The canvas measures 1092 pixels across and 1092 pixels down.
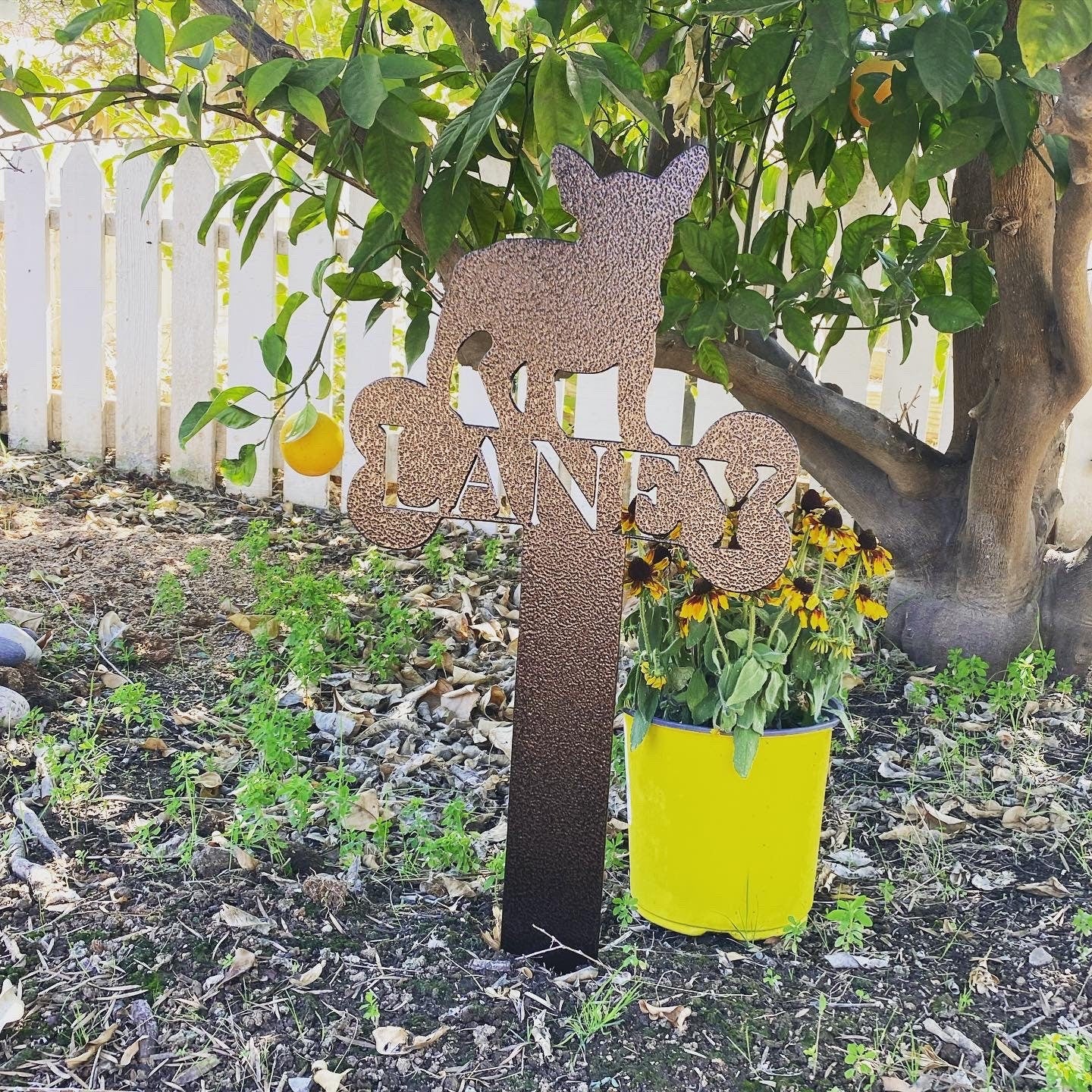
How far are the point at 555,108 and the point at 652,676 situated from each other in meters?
0.80

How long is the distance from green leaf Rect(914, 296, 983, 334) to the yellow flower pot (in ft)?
2.02

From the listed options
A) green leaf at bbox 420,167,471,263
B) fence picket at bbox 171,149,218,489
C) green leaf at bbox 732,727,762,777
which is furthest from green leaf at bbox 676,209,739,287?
fence picket at bbox 171,149,218,489

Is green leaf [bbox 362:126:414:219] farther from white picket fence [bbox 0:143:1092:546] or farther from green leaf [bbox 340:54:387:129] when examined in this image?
white picket fence [bbox 0:143:1092:546]

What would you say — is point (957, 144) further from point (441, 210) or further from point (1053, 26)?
point (441, 210)

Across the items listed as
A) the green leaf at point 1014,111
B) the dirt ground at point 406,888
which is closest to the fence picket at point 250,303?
the dirt ground at point 406,888

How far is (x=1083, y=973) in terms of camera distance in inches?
69.7

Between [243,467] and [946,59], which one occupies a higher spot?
[946,59]

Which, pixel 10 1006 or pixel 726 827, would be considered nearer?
pixel 10 1006

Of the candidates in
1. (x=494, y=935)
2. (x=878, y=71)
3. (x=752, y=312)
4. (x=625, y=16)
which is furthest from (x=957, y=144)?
(x=494, y=935)

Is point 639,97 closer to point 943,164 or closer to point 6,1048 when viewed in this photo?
point 943,164

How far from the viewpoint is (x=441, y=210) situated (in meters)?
1.63

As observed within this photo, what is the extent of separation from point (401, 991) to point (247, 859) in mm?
410

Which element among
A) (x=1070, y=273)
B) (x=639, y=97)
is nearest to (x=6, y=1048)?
(x=639, y=97)

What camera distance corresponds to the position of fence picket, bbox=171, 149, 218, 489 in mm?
3955
